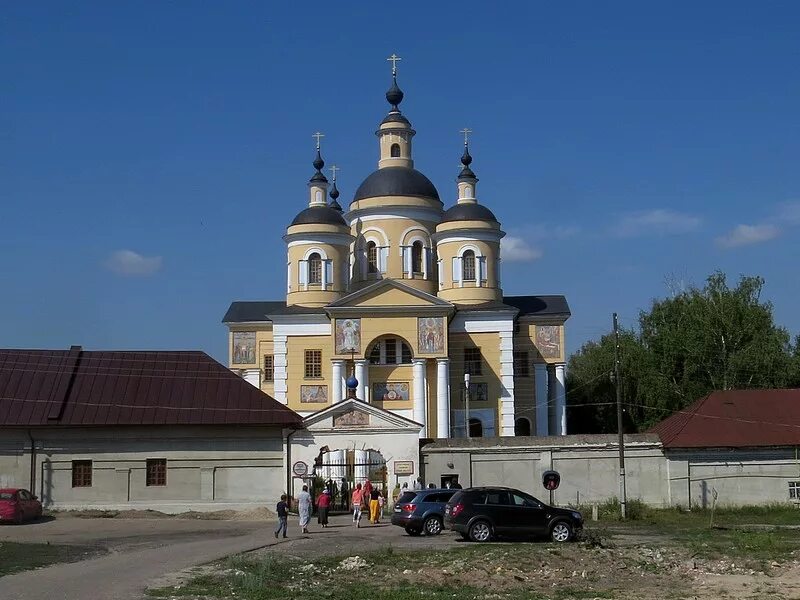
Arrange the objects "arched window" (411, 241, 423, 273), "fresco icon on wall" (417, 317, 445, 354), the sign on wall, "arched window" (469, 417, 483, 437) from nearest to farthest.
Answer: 1. the sign on wall
2. "fresco icon on wall" (417, 317, 445, 354)
3. "arched window" (469, 417, 483, 437)
4. "arched window" (411, 241, 423, 273)

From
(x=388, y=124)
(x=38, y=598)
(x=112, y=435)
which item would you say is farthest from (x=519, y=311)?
(x=38, y=598)

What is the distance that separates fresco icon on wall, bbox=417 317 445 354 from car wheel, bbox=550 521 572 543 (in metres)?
28.6

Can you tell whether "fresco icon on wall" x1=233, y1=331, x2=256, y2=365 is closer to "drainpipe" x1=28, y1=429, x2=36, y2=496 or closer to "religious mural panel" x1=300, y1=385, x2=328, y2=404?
"religious mural panel" x1=300, y1=385, x2=328, y2=404

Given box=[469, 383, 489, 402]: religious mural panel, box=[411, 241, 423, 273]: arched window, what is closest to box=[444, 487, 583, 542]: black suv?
box=[469, 383, 489, 402]: religious mural panel

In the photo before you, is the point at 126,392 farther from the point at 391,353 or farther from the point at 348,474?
the point at 391,353

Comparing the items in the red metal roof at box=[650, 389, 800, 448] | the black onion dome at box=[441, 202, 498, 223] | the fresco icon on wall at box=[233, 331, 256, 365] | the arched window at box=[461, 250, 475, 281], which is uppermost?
the black onion dome at box=[441, 202, 498, 223]

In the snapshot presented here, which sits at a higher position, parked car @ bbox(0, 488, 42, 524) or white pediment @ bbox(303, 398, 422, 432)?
white pediment @ bbox(303, 398, 422, 432)

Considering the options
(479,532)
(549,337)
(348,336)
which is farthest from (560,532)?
(549,337)

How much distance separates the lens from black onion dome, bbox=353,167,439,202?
6316 cm

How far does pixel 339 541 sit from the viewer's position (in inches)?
1088

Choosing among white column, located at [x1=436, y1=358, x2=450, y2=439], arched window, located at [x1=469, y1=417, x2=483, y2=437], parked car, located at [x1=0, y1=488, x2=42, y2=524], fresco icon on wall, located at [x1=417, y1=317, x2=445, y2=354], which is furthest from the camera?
arched window, located at [x1=469, y1=417, x2=483, y2=437]

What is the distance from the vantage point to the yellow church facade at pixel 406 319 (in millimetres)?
55781

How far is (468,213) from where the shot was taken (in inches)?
2394

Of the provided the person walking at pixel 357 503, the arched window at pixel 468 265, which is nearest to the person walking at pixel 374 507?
the person walking at pixel 357 503
